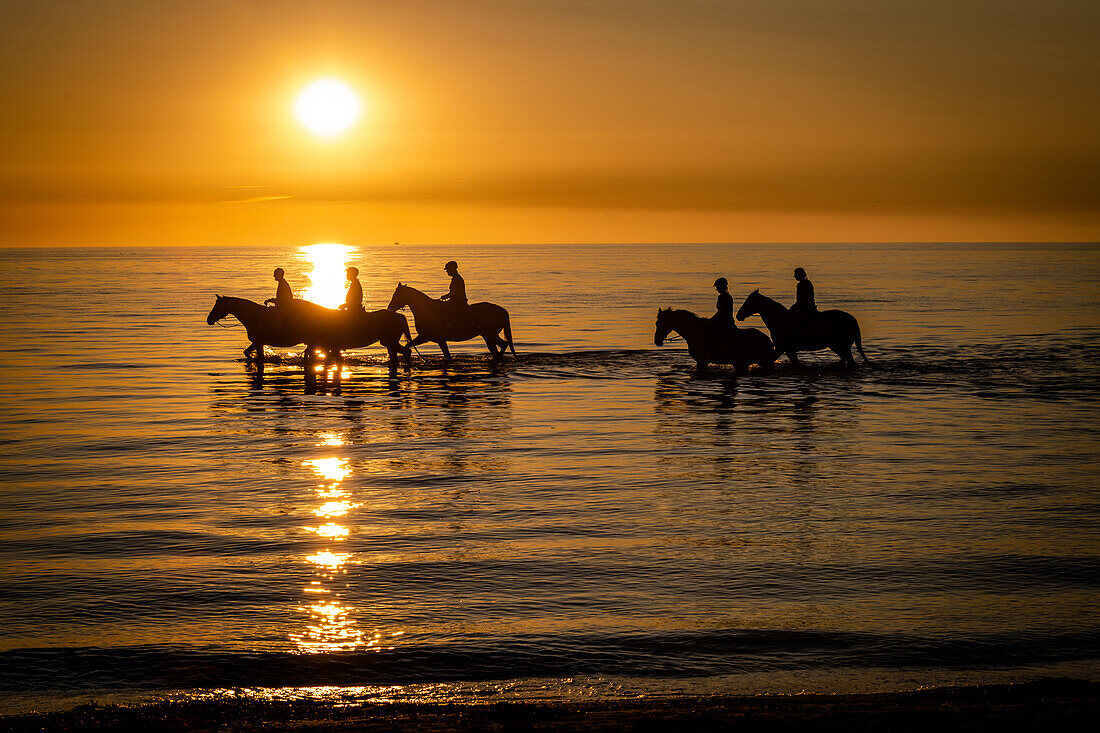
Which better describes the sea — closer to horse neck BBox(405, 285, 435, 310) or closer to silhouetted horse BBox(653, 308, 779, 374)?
silhouetted horse BBox(653, 308, 779, 374)

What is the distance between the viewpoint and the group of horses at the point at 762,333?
976 inches

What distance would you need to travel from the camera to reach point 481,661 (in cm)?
731

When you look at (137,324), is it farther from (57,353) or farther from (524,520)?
(524,520)

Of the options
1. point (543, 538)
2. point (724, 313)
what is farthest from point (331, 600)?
point (724, 313)

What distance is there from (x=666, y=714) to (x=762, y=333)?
1992 centimetres

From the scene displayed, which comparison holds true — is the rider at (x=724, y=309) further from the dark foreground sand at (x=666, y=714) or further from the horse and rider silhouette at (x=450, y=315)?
the dark foreground sand at (x=666, y=714)

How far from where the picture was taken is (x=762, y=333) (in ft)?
82.6

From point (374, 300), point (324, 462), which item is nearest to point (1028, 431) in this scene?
point (324, 462)

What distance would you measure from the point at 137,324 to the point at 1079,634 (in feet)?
153

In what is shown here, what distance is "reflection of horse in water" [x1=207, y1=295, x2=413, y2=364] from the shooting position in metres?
25.3

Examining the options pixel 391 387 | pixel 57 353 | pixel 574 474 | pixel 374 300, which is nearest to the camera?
pixel 574 474

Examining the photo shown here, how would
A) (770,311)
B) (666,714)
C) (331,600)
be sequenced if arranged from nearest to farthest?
(666,714) < (331,600) < (770,311)

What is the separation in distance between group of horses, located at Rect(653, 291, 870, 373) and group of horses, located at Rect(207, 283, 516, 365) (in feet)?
16.0

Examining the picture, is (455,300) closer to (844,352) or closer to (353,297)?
(353,297)
